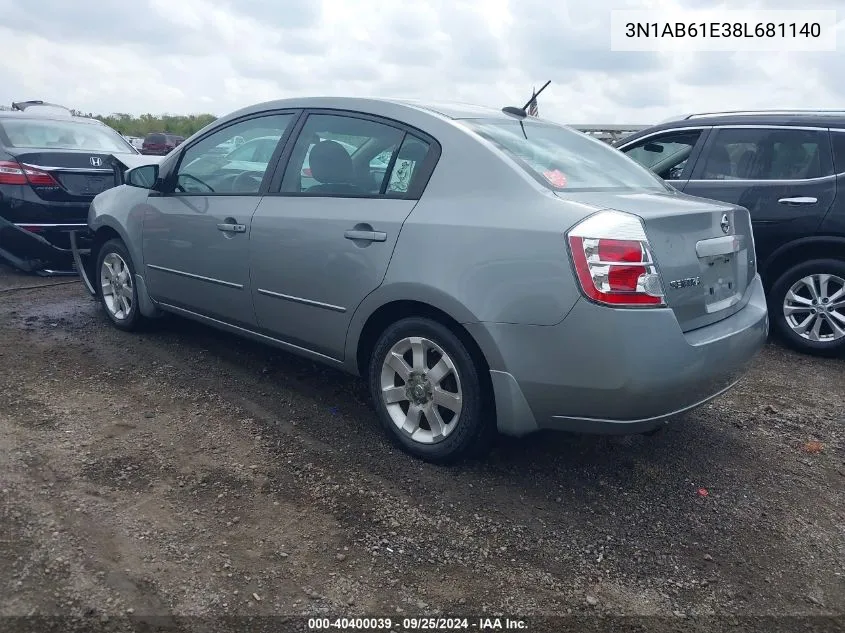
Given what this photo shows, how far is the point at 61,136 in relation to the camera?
7.91 metres

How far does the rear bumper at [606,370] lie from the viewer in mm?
2852

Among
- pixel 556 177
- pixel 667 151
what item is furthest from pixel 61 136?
pixel 556 177

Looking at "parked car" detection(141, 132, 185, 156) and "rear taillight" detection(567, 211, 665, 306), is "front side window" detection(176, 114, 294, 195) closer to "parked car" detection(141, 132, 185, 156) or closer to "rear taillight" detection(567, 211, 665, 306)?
"rear taillight" detection(567, 211, 665, 306)

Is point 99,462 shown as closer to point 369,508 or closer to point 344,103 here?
point 369,508

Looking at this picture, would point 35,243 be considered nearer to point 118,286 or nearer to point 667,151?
point 118,286

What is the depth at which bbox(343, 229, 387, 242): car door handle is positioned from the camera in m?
3.44

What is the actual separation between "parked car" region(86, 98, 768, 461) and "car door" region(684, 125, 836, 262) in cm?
205

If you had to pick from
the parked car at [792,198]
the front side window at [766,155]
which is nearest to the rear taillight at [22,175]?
the parked car at [792,198]

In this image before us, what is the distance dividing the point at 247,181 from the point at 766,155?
381cm

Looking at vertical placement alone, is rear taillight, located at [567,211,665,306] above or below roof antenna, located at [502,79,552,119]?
below

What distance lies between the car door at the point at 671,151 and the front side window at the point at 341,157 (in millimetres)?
2924

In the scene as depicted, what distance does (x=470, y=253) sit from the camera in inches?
124

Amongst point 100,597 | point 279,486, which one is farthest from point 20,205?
point 100,597

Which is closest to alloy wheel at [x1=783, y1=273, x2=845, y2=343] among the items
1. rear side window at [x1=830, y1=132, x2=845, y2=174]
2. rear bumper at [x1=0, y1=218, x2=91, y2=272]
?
rear side window at [x1=830, y1=132, x2=845, y2=174]
